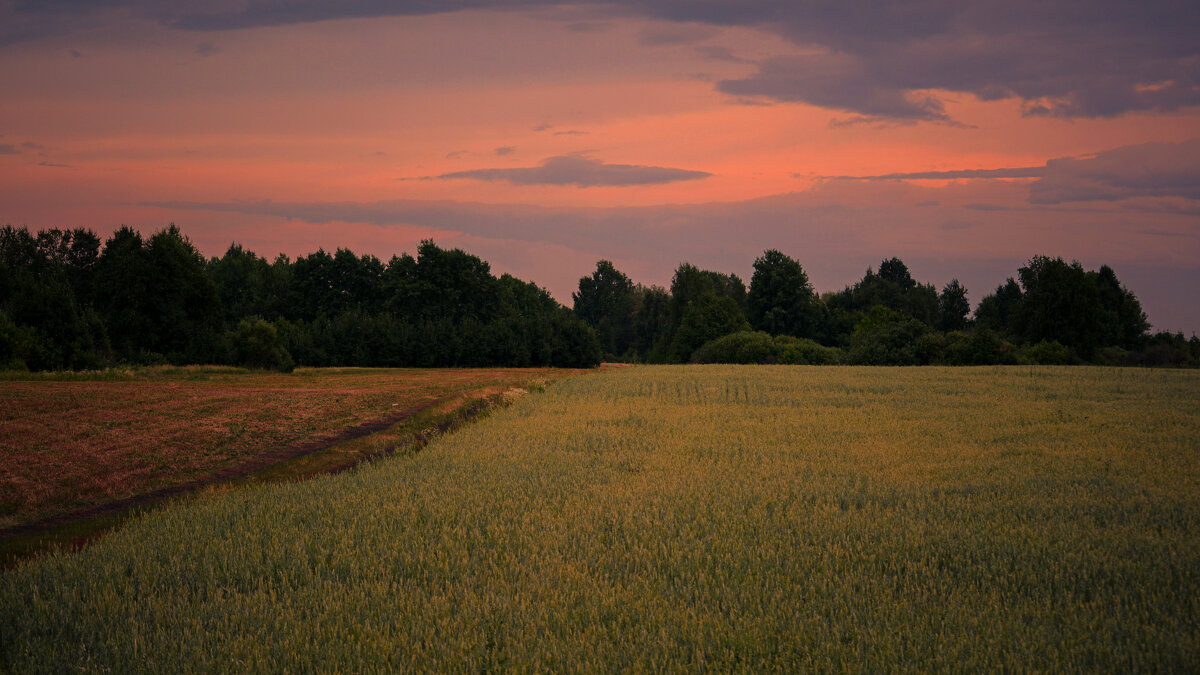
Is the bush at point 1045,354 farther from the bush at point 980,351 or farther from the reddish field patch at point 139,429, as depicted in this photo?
the reddish field patch at point 139,429

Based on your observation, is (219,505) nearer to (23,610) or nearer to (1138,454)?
(23,610)

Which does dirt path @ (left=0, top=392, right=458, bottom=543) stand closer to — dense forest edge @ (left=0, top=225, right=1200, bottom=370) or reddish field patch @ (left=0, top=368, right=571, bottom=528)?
reddish field patch @ (left=0, top=368, right=571, bottom=528)

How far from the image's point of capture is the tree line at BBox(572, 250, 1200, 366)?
57.5 metres

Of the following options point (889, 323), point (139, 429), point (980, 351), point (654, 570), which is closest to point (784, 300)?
point (889, 323)

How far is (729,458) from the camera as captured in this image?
49.1ft

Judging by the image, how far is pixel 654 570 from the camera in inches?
316

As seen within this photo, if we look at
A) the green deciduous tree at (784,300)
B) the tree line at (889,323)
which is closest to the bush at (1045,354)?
the tree line at (889,323)

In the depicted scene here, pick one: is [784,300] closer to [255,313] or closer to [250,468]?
[255,313]

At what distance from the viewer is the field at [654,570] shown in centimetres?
618

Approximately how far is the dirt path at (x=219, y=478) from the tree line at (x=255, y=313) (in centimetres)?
3149

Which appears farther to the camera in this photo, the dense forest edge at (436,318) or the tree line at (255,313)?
the dense forest edge at (436,318)

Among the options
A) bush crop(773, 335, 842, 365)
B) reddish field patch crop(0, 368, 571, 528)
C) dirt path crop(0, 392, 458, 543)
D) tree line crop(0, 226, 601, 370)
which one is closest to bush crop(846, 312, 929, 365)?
bush crop(773, 335, 842, 365)

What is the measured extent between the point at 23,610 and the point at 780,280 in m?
103

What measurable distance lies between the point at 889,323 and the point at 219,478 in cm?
5744
